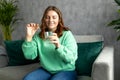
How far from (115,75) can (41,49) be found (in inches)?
49.4

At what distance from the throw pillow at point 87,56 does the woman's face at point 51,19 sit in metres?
0.44

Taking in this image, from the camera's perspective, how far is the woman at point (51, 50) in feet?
7.85

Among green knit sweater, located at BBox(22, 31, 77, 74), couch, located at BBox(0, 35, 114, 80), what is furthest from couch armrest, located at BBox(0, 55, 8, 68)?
green knit sweater, located at BBox(22, 31, 77, 74)

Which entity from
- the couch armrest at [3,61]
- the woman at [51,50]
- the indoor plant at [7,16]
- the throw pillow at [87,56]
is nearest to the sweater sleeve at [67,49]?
the woman at [51,50]

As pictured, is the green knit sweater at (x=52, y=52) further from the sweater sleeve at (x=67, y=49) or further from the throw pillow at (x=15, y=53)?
the throw pillow at (x=15, y=53)

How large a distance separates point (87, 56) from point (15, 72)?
0.80 m

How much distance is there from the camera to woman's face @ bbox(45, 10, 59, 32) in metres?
2.50

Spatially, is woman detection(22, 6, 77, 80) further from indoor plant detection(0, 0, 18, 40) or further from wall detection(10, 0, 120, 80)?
indoor plant detection(0, 0, 18, 40)

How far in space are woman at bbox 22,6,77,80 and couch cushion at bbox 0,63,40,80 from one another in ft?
0.83

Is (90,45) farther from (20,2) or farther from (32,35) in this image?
(20,2)

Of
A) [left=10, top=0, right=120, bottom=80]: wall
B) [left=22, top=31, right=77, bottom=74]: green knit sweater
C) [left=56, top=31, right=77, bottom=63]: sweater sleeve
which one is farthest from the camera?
[left=10, top=0, right=120, bottom=80]: wall

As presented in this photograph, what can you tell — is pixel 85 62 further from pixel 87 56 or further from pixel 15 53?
pixel 15 53

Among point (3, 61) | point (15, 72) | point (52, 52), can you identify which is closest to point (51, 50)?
point (52, 52)

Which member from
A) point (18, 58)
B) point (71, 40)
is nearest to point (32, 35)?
point (71, 40)
